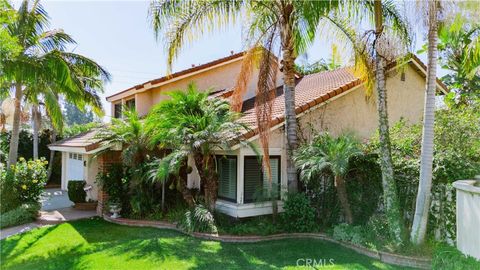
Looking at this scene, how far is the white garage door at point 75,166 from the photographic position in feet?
65.9

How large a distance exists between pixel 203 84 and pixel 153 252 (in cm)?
1251

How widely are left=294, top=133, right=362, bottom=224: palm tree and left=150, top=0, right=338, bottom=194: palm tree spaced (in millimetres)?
1168

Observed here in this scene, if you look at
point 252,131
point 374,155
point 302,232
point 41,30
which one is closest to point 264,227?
point 302,232

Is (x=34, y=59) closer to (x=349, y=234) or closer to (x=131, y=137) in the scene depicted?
(x=131, y=137)

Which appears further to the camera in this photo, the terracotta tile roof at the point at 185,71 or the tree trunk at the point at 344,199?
the terracotta tile roof at the point at 185,71

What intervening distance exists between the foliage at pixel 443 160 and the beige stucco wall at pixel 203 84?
9.85 m

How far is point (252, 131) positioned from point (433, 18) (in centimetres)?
Answer: 623

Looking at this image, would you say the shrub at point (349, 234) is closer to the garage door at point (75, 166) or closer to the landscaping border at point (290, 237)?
the landscaping border at point (290, 237)

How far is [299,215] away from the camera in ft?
37.2

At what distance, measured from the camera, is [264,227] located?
1140cm

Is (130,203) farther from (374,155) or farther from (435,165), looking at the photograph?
(435,165)

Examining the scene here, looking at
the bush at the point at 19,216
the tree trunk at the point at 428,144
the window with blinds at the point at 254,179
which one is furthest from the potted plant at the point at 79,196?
the tree trunk at the point at 428,144

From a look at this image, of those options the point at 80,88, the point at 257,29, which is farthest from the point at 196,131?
the point at 80,88

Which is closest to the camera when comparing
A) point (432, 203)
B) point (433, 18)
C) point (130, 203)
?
point (433, 18)
